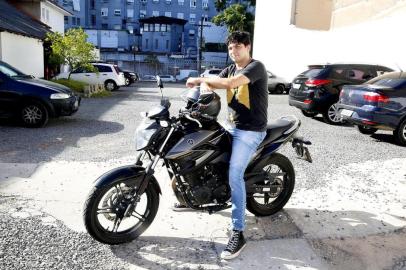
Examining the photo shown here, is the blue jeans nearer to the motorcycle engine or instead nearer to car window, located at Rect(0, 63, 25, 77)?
the motorcycle engine

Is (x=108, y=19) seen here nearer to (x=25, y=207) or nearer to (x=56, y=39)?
(x=56, y=39)

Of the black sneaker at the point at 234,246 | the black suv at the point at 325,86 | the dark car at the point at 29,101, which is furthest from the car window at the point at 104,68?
the black sneaker at the point at 234,246

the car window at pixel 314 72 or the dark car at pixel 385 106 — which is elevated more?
the car window at pixel 314 72

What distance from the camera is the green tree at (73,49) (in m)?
19.2

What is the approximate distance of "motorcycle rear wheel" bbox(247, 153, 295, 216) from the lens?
15.1ft

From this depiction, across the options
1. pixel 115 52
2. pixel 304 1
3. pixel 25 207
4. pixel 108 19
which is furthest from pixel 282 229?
pixel 108 19

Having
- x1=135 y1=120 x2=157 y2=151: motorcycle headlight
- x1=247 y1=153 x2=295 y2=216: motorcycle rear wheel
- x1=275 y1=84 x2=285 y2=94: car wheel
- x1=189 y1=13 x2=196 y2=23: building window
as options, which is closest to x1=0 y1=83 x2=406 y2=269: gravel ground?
x1=247 y1=153 x2=295 y2=216: motorcycle rear wheel

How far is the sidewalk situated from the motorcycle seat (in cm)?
97

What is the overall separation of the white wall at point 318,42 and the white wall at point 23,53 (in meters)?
15.3

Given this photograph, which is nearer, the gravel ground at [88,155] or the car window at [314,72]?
the gravel ground at [88,155]

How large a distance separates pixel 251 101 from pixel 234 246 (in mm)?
1365

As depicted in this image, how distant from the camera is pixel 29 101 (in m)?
9.65

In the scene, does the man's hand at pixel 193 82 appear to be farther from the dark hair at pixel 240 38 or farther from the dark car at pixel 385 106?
the dark car at pixel 385 106

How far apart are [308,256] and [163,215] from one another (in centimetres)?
166
